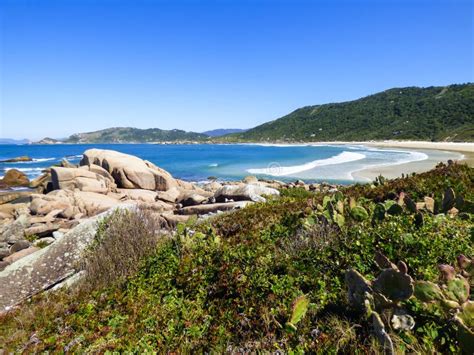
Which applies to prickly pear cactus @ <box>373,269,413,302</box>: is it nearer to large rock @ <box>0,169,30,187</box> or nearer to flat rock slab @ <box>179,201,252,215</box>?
flat rock slab @ <box>179,201,252,215</box>

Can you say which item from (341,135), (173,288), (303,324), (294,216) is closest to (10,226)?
(173,288)

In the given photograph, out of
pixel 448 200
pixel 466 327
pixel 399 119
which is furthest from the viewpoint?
pixel 399 119

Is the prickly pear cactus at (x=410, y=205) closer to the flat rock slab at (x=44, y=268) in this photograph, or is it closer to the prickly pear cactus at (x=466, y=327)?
the prickly pear cactus at (x=466, y=327)

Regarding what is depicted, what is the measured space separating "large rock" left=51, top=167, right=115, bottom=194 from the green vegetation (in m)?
13.5

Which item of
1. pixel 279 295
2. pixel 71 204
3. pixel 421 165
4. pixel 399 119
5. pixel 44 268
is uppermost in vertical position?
pixel 399 119

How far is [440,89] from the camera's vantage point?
542 ft

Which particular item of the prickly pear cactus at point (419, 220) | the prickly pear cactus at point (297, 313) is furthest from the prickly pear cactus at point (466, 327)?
the prickly pear cactus at point (419, 220)

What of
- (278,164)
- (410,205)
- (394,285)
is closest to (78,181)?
(410,205)

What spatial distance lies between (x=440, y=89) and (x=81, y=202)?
198m

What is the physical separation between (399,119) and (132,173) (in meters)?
145

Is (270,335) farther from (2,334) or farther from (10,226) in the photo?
(10,226)

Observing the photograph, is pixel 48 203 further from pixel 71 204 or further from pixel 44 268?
pixel 44 268

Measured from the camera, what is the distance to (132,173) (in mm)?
23031

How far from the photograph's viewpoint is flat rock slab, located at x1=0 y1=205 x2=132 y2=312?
6777 millimetres
